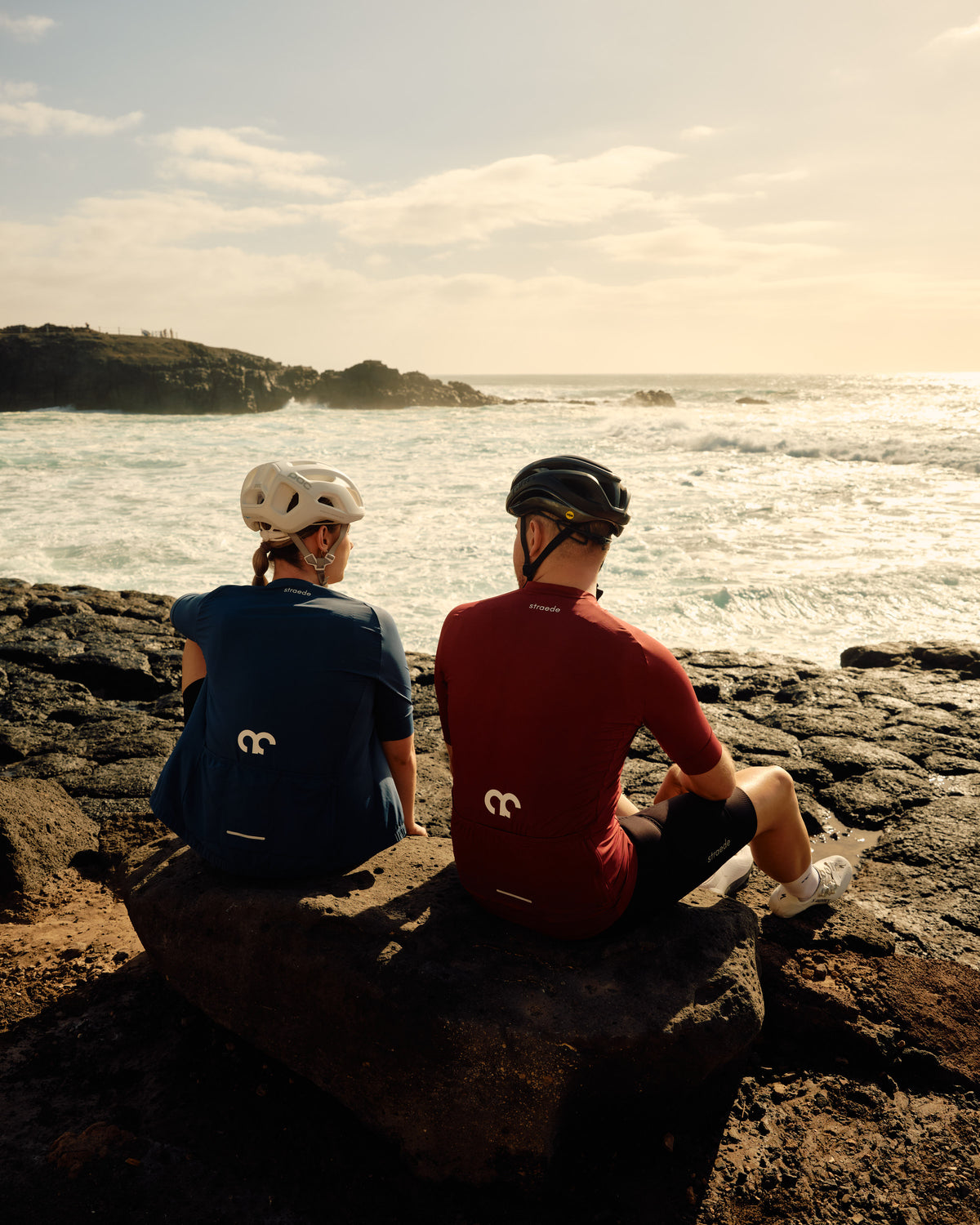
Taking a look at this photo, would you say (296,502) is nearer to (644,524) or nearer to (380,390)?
(644,524)

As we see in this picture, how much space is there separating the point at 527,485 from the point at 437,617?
6375 millimetres

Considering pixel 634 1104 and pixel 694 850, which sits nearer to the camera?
pixel 634 1104

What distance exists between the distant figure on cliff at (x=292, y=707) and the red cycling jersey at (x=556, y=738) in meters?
0.30

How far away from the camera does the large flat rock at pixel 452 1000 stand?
179 cm

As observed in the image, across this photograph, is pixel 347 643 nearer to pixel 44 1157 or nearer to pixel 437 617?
pixel 44 1157

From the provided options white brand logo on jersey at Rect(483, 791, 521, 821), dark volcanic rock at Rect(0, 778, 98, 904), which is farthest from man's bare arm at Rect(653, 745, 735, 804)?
dark volcanic rock at Rect(0, 778, 98, 904)

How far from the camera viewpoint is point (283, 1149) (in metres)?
1.96

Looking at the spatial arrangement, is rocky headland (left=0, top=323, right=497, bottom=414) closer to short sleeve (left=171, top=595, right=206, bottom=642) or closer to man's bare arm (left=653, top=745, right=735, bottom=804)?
short sleeve (left=171, top=595, right=206, bottom=642)

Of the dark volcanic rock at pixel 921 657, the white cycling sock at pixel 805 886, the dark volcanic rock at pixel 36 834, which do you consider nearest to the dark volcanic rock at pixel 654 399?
the dark volcanic rock at pixel 921 657

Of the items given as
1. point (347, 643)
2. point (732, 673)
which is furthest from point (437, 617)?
point (347, 643)

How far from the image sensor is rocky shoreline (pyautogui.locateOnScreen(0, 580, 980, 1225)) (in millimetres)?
1832

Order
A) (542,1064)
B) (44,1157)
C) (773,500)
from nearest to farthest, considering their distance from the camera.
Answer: (542,1064) → (44,1157) → (773,500)

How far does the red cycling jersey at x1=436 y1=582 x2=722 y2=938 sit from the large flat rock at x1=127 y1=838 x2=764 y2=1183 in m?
0.16

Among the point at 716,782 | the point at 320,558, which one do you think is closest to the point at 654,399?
the point at 320,558
